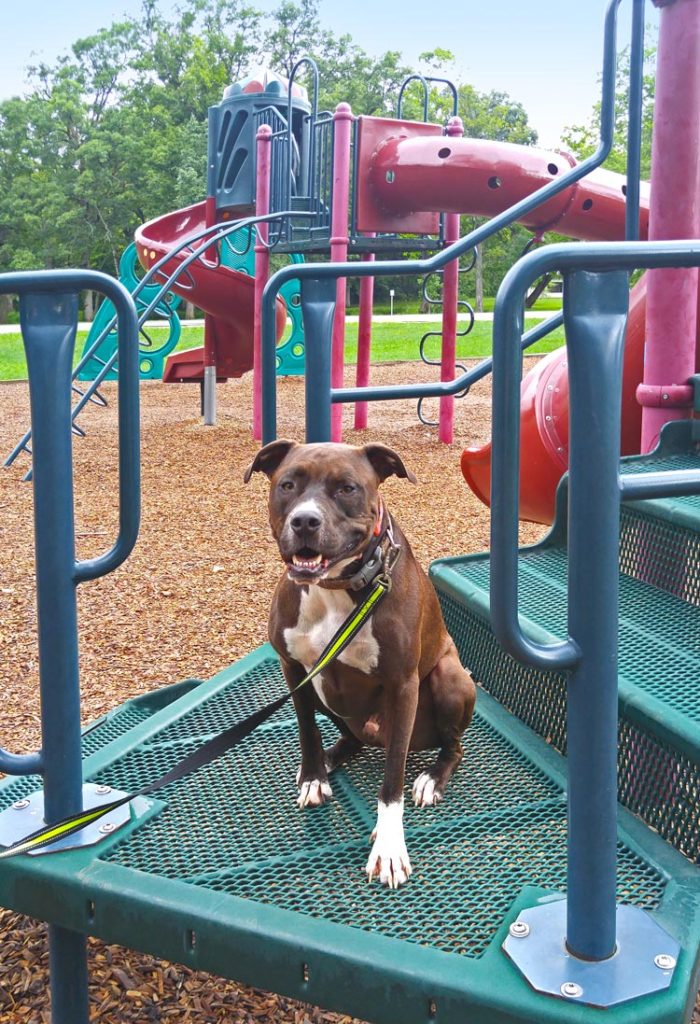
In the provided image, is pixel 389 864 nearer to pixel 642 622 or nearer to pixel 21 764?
pixel 21 764

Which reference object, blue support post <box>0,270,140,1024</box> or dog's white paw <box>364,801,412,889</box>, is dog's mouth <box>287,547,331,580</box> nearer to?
blue support post <box>0,270,140,1024</box>

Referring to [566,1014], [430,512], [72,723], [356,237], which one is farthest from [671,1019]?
[356,237]

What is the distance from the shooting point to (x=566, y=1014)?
1577 mm

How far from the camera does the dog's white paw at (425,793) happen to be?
93.0 inches

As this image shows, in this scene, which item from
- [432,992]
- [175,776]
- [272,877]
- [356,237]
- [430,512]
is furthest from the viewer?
[356,237]

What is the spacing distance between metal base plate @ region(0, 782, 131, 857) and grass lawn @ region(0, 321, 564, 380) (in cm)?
1406

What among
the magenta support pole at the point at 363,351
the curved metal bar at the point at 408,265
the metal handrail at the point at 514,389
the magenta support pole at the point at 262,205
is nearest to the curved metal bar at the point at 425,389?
the curved metal bar at the point at 408,265

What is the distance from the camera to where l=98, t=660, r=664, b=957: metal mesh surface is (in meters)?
1.93

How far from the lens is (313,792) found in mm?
2375

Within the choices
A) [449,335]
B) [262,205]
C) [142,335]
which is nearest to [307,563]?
[449,335]

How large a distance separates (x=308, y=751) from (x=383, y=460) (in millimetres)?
686

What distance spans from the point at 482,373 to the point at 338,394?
688mm

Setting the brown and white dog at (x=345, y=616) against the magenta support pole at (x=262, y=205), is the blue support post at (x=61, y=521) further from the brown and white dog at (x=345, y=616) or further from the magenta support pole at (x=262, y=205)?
the magenta support pole at (x=262, y=205)

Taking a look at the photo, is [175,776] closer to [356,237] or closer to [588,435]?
[588,435]
